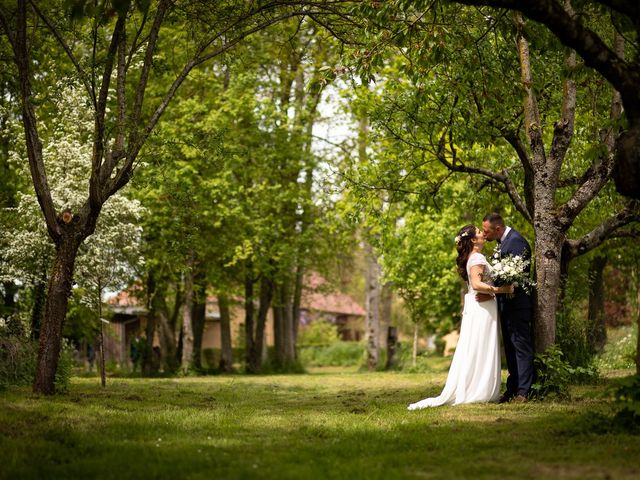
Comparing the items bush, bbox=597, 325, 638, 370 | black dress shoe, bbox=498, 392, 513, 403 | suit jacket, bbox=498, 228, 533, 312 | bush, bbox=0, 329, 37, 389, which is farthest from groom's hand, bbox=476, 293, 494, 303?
bush, bbox=597, 325, 638, 370

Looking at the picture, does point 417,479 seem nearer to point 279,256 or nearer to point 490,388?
point 490,388

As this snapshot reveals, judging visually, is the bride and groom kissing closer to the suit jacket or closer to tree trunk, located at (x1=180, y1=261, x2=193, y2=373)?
the suit jacket

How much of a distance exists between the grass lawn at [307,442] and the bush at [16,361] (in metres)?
2.77

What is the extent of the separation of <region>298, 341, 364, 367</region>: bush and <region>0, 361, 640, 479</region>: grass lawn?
134 feet

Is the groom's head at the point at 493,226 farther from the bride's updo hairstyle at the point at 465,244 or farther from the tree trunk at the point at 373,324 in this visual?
the tree trunk at the point at 373,324

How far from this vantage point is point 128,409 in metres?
11.9

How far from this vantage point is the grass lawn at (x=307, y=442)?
21.9ft

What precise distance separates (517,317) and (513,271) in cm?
99

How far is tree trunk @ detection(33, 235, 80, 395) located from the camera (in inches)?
512

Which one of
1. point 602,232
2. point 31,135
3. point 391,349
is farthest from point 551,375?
point 391,349

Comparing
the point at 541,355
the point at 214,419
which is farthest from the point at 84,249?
the point at 541,355

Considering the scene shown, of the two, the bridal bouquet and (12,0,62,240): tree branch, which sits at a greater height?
(12,0,62,240): tree branch

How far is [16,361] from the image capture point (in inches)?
605

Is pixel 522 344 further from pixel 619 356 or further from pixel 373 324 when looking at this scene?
pixel 373 324
